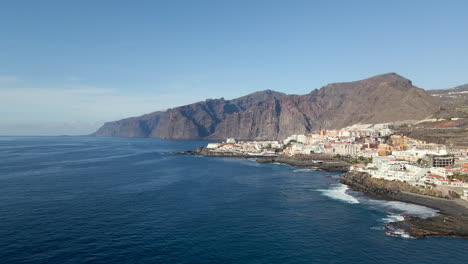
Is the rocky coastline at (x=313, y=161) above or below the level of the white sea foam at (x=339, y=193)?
above

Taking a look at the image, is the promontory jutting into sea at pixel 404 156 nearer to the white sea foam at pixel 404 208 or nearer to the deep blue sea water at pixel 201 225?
the white sea foam at pixel 404 208

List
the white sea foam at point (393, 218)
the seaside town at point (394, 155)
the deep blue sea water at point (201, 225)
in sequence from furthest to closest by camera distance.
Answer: the seaside town at point (394, 155), the white sea foam at point (393, 218), the deep blue sea water at point (201, 225)

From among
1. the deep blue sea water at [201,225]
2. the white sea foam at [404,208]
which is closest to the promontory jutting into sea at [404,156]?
the white sea foam at [404,208]

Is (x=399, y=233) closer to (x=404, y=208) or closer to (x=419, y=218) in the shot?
(x=419, y=218)

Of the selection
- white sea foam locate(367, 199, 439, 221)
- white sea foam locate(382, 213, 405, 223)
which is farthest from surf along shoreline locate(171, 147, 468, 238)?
white sea foam locate(367, 199, 439, 221)

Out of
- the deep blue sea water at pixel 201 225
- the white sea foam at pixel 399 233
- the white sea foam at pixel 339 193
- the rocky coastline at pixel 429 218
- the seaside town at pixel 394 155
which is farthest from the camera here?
the seaside town at pixel 394 155

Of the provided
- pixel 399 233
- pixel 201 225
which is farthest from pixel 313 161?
pixel 201 225

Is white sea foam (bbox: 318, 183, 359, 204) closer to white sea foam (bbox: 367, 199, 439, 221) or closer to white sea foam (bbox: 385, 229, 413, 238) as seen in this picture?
white sea foam (bbox: 367, 199, 439, 221)
